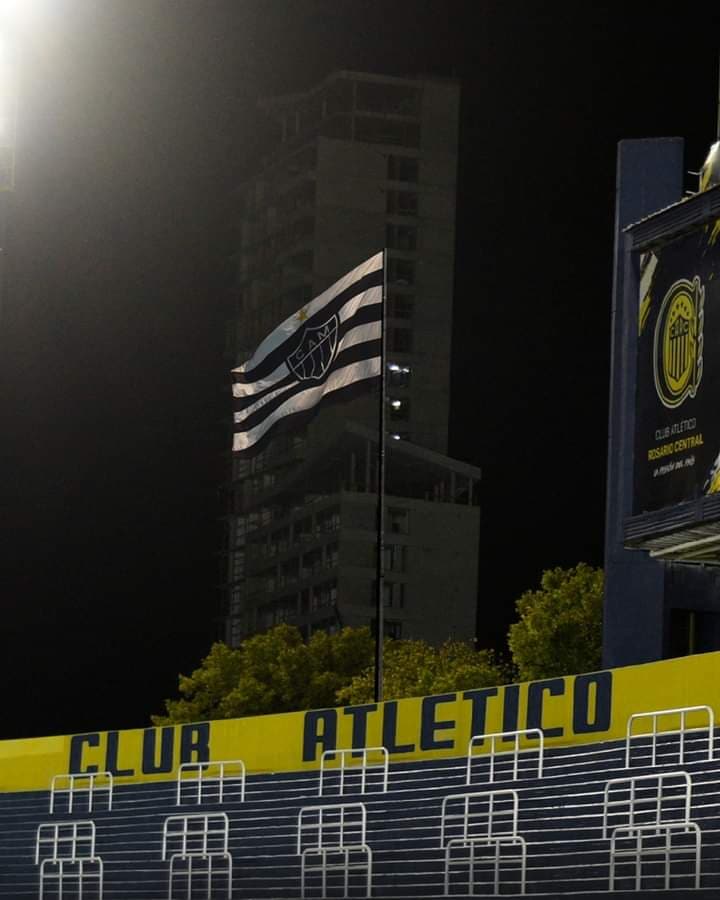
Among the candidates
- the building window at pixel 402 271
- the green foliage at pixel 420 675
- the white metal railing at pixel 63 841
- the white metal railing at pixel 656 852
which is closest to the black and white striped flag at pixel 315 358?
the white metal railing at pixel 63 841

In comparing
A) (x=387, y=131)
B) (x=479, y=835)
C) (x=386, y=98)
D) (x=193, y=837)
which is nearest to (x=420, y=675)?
(x=193, y=837)

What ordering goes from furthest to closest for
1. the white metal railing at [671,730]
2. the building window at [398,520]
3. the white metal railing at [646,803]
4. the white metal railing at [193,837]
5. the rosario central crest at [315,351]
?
the building window at [398,520], the rosario central crest at [315,351], the white metal railing at [193,837], the white metal railing at [646,803], the white metal railing at [671,730]

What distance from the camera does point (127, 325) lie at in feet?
397

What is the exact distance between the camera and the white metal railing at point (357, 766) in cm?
2708

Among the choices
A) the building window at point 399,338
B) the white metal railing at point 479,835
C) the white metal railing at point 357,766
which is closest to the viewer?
the white metal railing at point 479,835

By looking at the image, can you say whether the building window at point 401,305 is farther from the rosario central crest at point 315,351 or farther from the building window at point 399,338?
the rosario central crest at point 315,351

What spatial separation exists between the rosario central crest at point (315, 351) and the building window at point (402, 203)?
10677cm

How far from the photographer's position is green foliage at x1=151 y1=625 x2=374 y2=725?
72750 millimetres

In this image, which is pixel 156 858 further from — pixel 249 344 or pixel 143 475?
pixel 249 344

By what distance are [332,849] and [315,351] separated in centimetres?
1071

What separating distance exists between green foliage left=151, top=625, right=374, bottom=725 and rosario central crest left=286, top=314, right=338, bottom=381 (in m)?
41.1

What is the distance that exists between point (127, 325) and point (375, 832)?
9666 centimetres

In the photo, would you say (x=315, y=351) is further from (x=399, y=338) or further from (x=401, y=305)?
(x=401, y=305)

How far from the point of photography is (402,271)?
137 m
